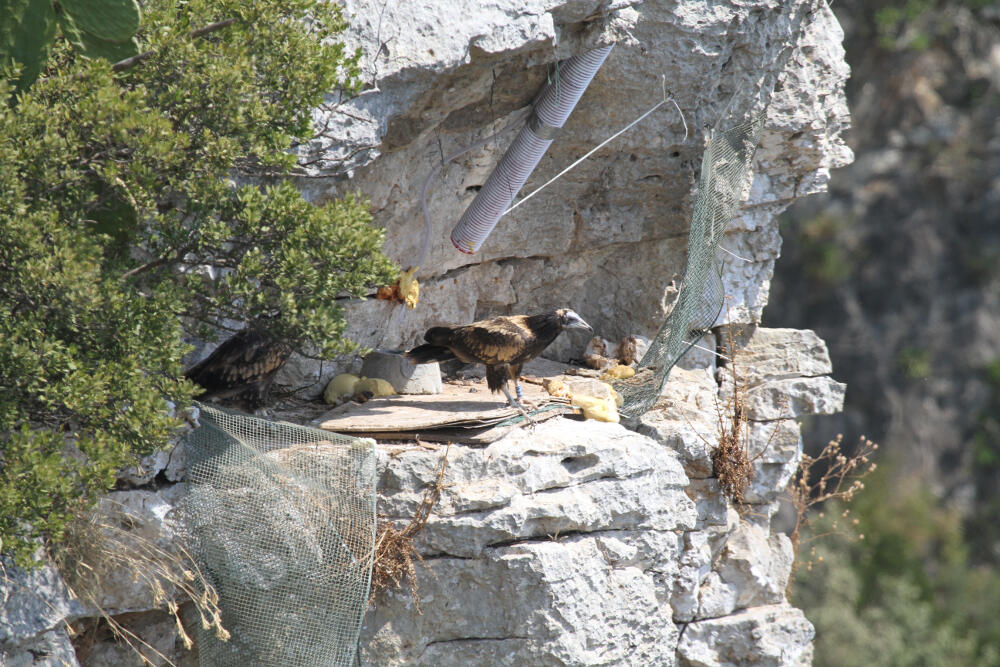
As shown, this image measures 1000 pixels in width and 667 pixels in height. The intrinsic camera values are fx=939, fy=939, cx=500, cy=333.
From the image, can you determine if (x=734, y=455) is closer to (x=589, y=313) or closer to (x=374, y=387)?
(x=589, y=313)

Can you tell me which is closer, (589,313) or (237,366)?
(237,366)

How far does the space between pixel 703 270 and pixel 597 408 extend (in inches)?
36.7

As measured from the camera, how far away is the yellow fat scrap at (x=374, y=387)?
533cm

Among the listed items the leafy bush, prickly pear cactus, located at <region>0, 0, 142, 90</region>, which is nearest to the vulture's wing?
prickly pear cactus, located at <region>0, 0, 142, 90</region>

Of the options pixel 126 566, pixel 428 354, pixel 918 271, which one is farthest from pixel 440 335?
pixel 918 271

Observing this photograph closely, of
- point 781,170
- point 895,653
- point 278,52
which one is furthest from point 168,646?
point 895,653

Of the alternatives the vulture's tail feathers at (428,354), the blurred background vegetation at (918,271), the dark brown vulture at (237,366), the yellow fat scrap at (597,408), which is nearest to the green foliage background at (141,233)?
the dark brown vulture at (237,366)

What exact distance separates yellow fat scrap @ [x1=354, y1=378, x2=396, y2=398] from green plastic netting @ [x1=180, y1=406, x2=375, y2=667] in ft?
4.06

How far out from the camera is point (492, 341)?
4.99 metres

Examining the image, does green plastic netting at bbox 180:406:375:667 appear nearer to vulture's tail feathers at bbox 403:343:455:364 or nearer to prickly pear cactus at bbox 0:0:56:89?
vulture's tail feathers at bbox 403:343:455:364

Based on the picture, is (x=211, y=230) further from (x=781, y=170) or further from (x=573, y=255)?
(x=781, y=170)

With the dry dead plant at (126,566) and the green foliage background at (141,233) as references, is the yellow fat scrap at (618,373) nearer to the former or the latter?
the green foliage background at (141,233)

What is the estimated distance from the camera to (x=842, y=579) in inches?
510

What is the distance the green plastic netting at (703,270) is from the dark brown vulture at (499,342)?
0.45 meters
